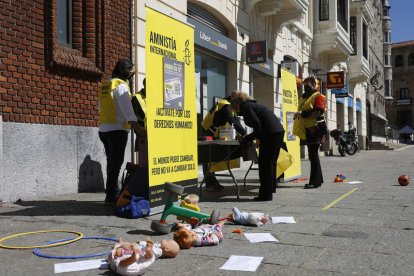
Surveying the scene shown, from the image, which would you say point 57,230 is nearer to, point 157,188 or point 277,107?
point 157,188

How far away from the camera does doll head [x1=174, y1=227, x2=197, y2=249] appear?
157 inches

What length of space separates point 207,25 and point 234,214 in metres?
8.41

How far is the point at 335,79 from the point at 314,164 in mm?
15827

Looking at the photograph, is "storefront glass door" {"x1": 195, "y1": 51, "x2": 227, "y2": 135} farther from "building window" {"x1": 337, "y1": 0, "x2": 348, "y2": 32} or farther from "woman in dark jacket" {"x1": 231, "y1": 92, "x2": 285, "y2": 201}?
"building window" {"x1": 337, "y1": 0, "x2": 348, "y2": 32}

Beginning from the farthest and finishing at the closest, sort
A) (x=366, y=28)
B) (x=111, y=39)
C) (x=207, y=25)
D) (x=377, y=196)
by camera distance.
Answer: (x=366, y=28)
(x=207, y=25)
(x=111, y=39)
(x=377, y=196)

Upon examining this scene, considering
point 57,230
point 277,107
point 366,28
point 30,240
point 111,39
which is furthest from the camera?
point 366,28

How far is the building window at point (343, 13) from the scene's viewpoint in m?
25.1

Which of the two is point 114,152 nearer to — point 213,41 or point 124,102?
point 124,102

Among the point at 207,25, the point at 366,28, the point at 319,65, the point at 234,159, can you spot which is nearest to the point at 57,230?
the point at 234,159

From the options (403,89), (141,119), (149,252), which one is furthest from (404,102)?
(149,252)

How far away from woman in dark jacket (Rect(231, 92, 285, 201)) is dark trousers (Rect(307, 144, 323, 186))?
1766 millimetres

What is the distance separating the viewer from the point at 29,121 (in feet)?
23.0

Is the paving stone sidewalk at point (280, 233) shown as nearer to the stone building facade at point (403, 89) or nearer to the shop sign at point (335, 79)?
the shop sign at point (335, 79)

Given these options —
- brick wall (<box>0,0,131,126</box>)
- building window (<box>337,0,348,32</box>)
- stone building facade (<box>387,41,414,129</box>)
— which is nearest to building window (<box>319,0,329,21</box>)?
building window (<box>337,0,348,32</box>)
